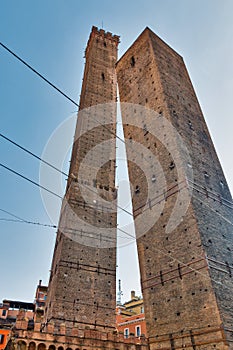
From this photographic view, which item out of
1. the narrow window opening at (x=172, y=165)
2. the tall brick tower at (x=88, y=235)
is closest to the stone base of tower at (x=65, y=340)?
the tall brick tower at (x=88, y=235)

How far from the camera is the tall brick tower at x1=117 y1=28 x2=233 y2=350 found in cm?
1076

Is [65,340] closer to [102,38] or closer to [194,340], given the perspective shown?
[194,340]

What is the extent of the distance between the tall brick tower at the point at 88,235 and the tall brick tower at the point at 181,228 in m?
3.89

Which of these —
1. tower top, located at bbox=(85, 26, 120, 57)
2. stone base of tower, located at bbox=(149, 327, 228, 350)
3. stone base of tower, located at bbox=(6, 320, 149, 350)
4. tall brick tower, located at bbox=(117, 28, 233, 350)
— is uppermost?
tower top, located at bbox=(85, 26, 120, 57)

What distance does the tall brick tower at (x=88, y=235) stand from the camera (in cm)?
1683

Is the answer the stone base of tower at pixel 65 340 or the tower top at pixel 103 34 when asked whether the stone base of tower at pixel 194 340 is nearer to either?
the stone base of tower at pixel 65 340

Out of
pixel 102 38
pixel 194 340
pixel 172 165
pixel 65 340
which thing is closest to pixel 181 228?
pixel 172 165

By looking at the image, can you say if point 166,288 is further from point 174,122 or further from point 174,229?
point 174,122

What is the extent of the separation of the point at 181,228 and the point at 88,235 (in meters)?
8.27

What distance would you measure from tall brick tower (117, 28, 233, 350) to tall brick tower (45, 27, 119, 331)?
12.8 feet

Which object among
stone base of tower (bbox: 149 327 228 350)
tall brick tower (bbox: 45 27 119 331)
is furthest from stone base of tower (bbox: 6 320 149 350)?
tall brick tower (bbox: 45 27 119 331)

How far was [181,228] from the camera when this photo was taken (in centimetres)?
1265

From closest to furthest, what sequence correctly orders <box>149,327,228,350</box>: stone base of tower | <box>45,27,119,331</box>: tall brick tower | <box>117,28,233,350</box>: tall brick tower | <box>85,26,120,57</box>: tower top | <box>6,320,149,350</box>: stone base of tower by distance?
<box>149,327,228,350</box>: stone base of tower < <box>117,28,233,350</box>: tall brick tower < <box>6,320,149,350</box>: stone base of tower < <box>45,27,119,331</box>: tall brick tower < <box>85,26,120,57</box>: tower top

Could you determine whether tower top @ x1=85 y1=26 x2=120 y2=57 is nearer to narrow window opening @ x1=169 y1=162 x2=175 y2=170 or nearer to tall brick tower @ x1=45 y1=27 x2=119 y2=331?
tall brick tower @ x1=45 y1=27 x2=119 y2=331
